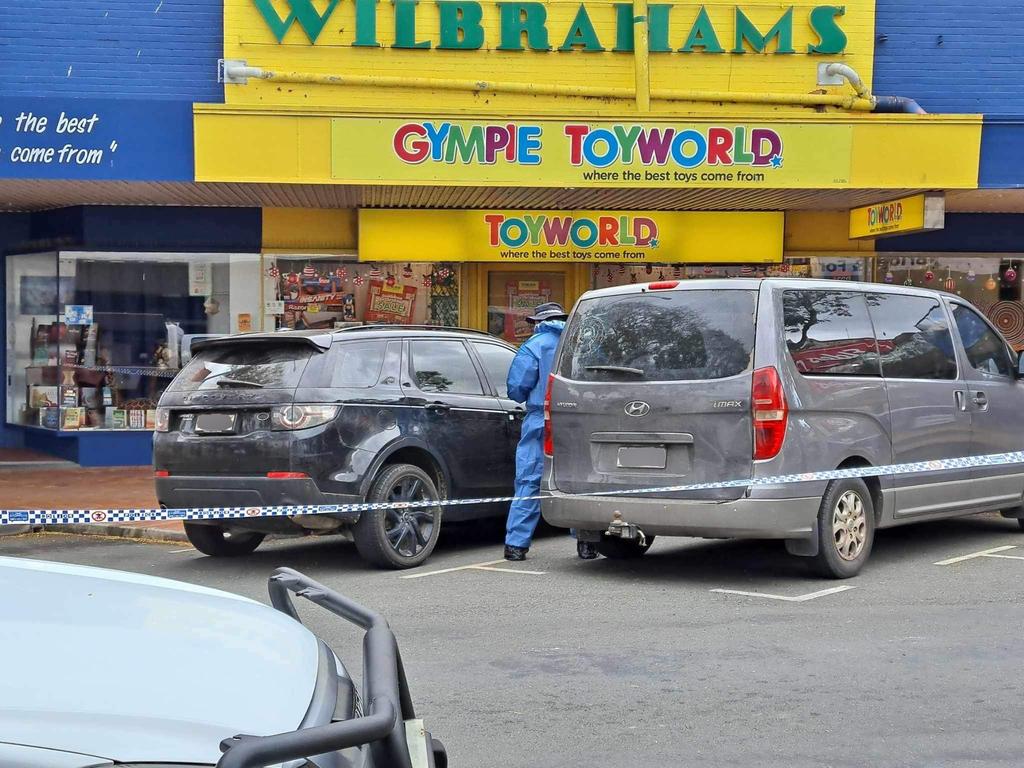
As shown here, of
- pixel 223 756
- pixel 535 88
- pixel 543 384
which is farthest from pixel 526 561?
pixel 535 88

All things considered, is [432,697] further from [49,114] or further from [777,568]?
[49,114]

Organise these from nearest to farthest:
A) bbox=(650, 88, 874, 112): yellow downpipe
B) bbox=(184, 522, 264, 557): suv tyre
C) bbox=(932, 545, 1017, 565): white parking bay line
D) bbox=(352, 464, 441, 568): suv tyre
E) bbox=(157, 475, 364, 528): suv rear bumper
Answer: bbox=(157, 475, 364, 528): suv rear bumper → bbox=(352, 464, 441, 568): suv tyre → bbox=(932, 545, 1017, 565): white parking bay line → bbox=(184, 522, 264, 557): suv tyre → bbox=(650, 88, 874, 112): yellow downpipe

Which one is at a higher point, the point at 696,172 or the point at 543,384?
the point at 696,172

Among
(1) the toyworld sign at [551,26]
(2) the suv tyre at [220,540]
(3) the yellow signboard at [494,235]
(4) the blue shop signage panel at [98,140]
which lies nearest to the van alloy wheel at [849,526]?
(2) the suv tyre at [220,540]

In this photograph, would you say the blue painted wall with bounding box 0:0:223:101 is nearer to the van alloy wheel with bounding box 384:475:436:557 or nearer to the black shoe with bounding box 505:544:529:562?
the van alloy wheel with bounding box 384:475:436:557

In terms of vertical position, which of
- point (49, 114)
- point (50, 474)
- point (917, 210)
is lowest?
point (50, 474)

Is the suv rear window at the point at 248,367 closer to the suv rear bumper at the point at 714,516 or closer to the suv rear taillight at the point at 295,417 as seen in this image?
the suv rear taillight at the point at 295,417

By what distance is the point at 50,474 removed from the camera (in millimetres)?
15000

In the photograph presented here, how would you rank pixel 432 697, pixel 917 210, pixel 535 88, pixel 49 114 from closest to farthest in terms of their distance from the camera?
pixel 432 697 → pixel 49 114 → pixel 917 210 → pixel 535 88

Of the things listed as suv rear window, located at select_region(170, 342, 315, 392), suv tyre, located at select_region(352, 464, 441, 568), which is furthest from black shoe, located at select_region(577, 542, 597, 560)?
suv rear window, located at select_region(170, 342, 315, 392)

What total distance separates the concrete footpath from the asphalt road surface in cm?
138

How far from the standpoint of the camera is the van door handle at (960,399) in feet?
29.1

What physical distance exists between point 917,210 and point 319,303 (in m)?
7.48

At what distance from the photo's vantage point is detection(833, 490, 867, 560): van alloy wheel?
7.82m
